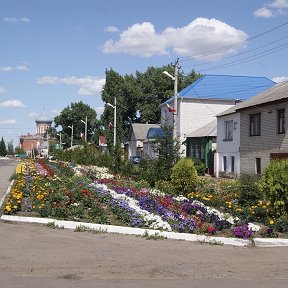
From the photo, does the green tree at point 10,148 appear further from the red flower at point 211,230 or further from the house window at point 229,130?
the red flower at point 211,230

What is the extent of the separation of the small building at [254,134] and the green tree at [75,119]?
74.9 meters

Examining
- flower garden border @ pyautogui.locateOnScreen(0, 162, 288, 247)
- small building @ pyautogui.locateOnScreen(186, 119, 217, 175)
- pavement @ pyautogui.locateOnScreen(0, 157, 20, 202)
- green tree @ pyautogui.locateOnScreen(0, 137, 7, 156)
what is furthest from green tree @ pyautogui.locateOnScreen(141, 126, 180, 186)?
green tree @ pyautogui.locateOnScreen(0, 137, 7, 156)

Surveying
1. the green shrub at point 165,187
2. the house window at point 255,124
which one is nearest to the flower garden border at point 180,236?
the green shrub at point 165,187

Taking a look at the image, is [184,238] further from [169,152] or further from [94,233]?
[169,152]

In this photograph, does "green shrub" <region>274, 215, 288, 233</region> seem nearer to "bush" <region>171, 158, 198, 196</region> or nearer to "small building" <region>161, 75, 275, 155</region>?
"bush" <region>171, 158, 198, 196</region>

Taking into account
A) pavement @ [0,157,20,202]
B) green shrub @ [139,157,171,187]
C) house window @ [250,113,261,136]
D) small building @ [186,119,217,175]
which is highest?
house window @ [250,113,261,136]

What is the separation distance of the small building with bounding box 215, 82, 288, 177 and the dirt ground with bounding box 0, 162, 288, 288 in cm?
1855

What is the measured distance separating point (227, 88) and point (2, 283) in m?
46.3

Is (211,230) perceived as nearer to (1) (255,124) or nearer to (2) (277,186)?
(2) (277,186)

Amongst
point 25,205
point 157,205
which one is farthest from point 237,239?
point 25,205

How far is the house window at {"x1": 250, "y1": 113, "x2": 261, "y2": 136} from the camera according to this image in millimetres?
29578

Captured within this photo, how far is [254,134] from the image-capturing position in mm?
30156

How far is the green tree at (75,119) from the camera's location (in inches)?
4301

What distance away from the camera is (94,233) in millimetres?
10242
